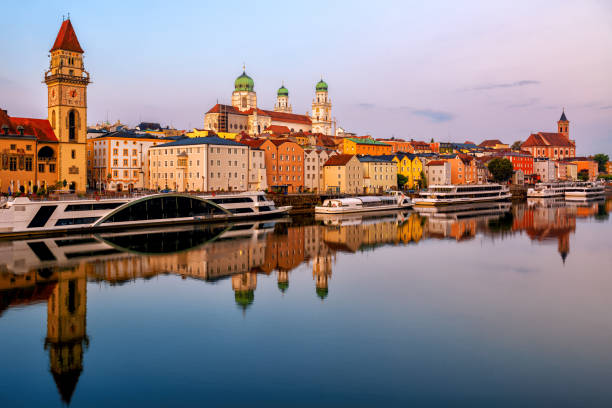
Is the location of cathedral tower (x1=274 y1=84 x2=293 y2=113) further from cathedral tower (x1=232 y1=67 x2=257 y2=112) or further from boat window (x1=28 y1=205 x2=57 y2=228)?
boat window (x1=28 y1=205 x2=57 y2=228)

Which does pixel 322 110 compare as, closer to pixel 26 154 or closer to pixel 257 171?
pixel 257 171

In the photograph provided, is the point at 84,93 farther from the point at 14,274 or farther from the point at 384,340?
the point at 384,340

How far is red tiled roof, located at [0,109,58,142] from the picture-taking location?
5741 cm

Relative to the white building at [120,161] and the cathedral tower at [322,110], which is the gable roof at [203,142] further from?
the cathedral tower at [322,110]

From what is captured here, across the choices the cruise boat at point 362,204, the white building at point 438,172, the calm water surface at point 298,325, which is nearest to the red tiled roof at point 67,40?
the calm water surface at point 298,325

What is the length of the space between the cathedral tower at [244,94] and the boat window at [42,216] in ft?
365

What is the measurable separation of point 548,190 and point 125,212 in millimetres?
101938

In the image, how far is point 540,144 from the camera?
628ft

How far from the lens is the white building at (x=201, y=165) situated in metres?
69.6

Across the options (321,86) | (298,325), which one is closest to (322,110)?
(321,86)

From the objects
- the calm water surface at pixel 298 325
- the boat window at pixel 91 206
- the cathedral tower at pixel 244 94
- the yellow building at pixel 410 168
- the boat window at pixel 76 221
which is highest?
the cathedral tower at pixel 244 94

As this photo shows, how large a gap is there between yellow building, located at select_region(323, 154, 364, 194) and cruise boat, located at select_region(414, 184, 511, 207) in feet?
36.1

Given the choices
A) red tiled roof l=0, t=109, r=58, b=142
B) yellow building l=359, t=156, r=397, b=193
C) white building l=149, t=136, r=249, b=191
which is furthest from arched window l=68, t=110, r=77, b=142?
yellow building l=359, t=156, r=397, b=193

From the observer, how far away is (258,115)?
14212cm
